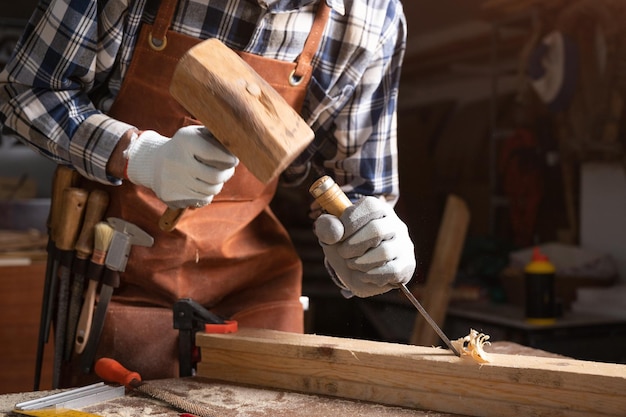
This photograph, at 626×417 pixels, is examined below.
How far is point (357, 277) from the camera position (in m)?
1.62

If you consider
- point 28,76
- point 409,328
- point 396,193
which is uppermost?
point 28,76

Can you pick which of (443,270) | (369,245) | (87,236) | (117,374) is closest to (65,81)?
(87,236)

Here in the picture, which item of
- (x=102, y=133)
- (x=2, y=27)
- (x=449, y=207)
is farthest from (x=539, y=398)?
(x=2, y=27)

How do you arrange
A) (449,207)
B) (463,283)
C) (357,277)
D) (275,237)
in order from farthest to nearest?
(463,283) → (449,207) → (275,237) → (357,277)

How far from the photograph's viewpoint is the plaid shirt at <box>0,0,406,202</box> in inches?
65.9

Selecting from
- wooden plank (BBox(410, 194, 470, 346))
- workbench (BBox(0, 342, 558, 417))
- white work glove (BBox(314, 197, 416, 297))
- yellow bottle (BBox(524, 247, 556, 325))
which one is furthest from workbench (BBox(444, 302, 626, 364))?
workbench (BBox(0, 342, 558, 417))

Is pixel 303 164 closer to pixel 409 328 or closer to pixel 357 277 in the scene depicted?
pixel 357 277

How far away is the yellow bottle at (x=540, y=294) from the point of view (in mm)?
3471

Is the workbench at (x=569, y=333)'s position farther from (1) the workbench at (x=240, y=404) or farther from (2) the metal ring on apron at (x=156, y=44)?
(2) the metal ring on apron at (x=156, y=44)

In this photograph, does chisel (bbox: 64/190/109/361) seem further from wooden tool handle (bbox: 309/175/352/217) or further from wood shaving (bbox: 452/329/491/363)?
wood shaving (bbox: 452/329/491/363)

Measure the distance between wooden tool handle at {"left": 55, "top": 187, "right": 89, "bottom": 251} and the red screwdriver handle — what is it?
13.3 inches

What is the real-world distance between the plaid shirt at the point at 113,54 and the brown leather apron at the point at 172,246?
36 millimetres

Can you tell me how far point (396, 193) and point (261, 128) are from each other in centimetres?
88

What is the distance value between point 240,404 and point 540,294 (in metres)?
2.35
